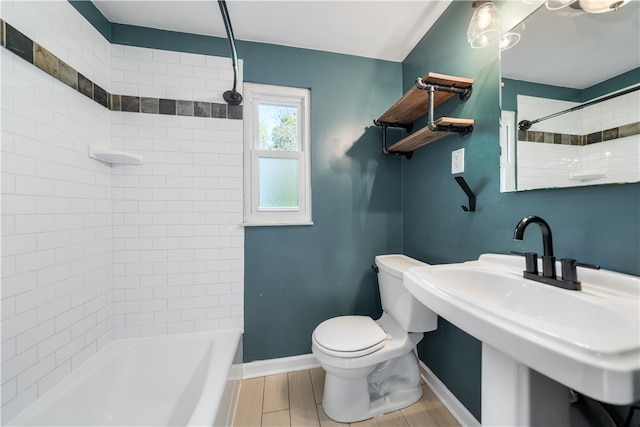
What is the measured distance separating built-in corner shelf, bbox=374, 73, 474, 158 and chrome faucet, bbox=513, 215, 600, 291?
0.62 meters

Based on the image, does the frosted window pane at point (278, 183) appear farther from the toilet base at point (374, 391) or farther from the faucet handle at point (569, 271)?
the faucet handle at point (569, 271)

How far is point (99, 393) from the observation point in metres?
1.19

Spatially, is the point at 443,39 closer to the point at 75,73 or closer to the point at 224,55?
the point at 224,55

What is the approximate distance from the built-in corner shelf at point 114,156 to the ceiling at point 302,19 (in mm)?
841

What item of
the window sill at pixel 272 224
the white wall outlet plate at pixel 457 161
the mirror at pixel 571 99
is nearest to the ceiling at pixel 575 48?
the mirror at pixel 571 99

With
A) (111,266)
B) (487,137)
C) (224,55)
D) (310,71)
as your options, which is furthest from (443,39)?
(111,266)

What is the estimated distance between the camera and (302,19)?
142cm

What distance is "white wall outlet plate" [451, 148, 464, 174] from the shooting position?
125cm

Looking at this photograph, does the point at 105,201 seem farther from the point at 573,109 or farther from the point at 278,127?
the point at 573,109

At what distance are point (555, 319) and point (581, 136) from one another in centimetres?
60

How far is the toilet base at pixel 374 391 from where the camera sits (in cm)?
125

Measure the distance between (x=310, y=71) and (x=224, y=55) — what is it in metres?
0.59

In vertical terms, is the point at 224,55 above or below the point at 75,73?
above

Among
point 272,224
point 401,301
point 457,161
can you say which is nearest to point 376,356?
point 401,301
